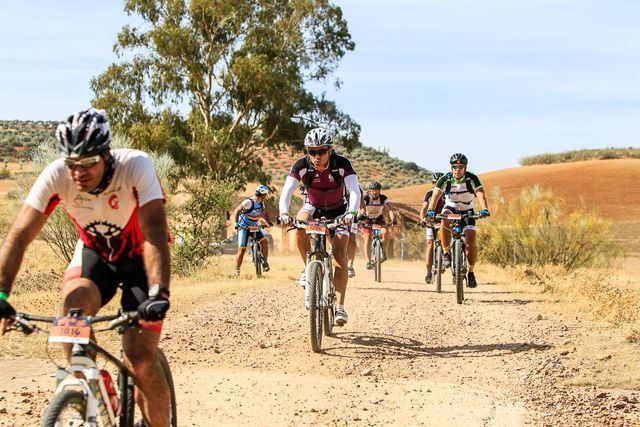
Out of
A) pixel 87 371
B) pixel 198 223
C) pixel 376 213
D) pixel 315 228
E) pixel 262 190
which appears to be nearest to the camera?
pixel 87 371

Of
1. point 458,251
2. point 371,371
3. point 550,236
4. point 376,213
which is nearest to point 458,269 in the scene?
point 458,251

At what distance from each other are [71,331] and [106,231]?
39.2 inches

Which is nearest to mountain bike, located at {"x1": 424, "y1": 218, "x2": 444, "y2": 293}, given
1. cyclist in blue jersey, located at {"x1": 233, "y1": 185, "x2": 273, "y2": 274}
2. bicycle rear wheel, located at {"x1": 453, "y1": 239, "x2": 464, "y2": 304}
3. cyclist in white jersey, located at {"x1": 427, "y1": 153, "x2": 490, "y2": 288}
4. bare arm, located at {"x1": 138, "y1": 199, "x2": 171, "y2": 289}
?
cyclist in white jersey, located at {"x1": 427, "y1": 153, "x2": 490, "y2": 288}

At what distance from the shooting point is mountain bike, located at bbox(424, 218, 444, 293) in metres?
15.5

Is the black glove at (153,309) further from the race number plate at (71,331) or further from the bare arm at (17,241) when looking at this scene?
the bare arm at (17,241)

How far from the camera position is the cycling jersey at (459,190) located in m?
14.6

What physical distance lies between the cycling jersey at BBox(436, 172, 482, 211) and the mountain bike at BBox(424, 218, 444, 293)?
87cm

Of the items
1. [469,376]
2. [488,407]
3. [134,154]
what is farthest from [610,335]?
[134,154]

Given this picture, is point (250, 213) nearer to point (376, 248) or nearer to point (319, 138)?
point (376, 248)

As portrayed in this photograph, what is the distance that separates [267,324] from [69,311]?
7271mm

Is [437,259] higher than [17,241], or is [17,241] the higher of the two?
[17,241]

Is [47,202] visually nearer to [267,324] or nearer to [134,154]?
[134,154]

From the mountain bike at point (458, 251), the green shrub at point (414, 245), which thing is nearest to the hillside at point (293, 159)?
the green shrub at point (414, 245)

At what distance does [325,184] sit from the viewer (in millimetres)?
10406
